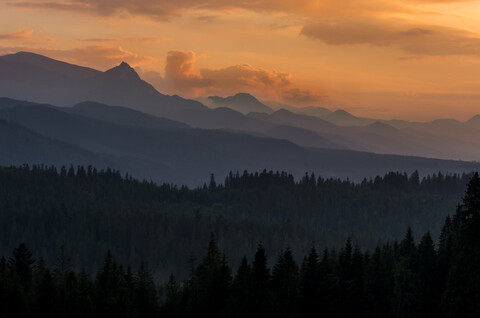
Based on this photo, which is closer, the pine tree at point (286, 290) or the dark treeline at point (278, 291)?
the pine tree at point (286, 290)

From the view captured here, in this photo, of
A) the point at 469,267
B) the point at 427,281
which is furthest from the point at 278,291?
the point at 469,267

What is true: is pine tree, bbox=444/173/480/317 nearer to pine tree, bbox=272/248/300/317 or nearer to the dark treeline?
the dark treeline

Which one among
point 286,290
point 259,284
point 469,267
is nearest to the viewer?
Result: point 469,267

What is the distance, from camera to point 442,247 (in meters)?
108

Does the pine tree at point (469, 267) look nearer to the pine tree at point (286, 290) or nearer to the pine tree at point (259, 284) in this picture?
the pine tree at point (286, 290)

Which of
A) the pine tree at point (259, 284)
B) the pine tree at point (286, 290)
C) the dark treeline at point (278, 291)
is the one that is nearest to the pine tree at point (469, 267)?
the dark treeline at point (278, 291)

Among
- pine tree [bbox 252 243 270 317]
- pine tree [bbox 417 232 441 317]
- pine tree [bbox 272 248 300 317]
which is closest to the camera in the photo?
pine tree [bbox 272 248 300 317]

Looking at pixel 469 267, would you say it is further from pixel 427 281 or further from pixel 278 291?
pixel 427 281

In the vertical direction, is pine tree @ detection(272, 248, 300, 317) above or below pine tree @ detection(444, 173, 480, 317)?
below

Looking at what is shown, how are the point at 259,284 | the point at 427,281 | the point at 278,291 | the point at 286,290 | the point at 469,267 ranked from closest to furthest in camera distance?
the point at 469,267, the point at 286,290, the point at 278,291, the point at 259,284, the point at 427,281

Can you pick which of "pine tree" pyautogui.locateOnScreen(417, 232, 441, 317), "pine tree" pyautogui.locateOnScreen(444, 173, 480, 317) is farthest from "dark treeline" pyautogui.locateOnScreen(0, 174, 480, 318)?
"pine tree" pyautogui.locateOnScreen(444, 173, 480, 317)

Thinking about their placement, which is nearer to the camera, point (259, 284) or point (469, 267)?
point (469, 267)

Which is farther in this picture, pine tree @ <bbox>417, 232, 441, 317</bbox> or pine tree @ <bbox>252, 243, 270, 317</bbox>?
pine tree @ <bbox>417, 232, 441, 317</bbox>

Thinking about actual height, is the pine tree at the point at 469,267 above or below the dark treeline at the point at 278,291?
above
